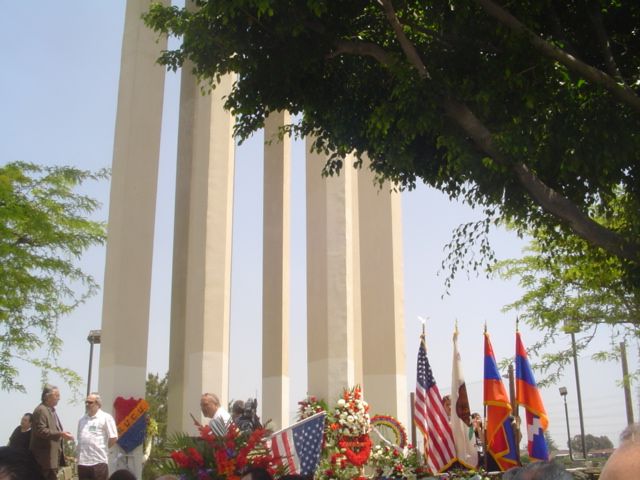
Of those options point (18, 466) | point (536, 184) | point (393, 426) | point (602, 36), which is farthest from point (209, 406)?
point (18, 466)

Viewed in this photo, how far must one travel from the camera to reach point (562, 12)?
9.09 m

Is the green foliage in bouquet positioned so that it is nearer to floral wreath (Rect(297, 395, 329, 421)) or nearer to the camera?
the camera

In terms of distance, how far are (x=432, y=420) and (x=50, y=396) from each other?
7.30 meters

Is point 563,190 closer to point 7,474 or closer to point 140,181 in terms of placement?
point 7,474

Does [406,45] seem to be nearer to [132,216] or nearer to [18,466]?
[18,466]

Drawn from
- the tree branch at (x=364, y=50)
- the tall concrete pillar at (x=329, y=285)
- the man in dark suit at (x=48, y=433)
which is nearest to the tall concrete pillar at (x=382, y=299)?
the tall concrete pillar at (x=329, y=285)

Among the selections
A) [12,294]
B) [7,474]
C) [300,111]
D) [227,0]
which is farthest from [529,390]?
[7,474]

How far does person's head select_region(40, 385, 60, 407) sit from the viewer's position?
11.5 m

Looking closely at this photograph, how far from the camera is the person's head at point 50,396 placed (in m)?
11.5

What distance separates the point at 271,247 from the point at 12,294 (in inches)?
281

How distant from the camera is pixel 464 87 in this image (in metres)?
8.84

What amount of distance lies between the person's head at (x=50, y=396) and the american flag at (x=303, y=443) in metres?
3.50

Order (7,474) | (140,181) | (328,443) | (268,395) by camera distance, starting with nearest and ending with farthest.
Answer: (7,474), (328,443), (140,181), (268,395)

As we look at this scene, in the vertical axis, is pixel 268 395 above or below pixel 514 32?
below
